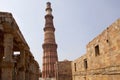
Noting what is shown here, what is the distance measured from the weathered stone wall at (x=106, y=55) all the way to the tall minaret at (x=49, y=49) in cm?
1883

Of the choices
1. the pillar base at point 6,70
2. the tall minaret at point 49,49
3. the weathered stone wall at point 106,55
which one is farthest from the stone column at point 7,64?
the tall minaret at point 49,49

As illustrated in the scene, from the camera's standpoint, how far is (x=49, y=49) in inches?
1252

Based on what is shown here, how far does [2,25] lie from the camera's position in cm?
639

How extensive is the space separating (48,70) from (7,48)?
25.0 m

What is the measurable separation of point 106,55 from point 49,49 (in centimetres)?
2252

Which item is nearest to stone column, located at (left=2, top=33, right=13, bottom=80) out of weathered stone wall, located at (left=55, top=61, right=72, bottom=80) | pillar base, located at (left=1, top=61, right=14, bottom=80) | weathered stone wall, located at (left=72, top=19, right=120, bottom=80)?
pillar base, located at (left=1, top=61, right=14, bottom=80)

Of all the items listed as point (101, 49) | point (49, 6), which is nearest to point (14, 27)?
point (101, 49)

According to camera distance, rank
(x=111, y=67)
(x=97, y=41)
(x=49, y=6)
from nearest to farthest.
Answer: (x=111, y=67)
(x=97, y=41)
(x=49, y=6)

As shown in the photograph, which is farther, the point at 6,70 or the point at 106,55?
the point at 106,55

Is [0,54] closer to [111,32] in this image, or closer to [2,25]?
[2,25]

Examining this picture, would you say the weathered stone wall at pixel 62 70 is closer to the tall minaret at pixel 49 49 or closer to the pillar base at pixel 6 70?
the tall minaret at pixel 49 49

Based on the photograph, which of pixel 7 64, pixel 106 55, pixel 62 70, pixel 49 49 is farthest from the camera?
pixel 49 49

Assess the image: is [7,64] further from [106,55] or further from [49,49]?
[49,49]

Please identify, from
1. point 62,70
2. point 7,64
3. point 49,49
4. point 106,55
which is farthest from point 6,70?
point 49,49
